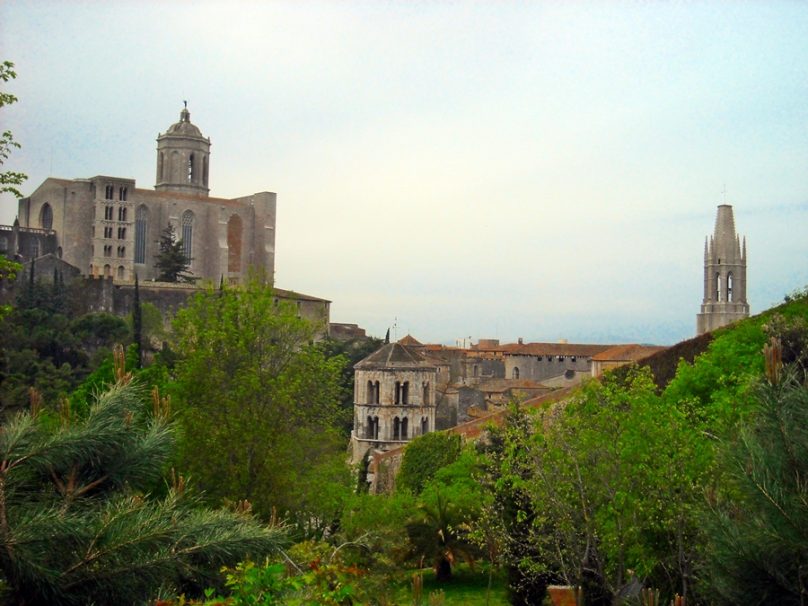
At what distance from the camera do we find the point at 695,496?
13.2m

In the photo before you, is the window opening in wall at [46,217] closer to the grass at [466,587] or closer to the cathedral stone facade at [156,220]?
the cathedral stone facade at [156,220]

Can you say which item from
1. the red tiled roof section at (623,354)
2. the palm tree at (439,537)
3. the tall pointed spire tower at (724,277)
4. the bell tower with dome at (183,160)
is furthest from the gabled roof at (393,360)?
the bell tower with dome at (183,160)

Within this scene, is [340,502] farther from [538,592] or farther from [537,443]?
[537,443]

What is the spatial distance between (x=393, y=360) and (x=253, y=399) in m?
31.8

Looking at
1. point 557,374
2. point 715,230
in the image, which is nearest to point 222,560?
point 557,374

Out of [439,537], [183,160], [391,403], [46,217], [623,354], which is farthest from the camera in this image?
[183,160]

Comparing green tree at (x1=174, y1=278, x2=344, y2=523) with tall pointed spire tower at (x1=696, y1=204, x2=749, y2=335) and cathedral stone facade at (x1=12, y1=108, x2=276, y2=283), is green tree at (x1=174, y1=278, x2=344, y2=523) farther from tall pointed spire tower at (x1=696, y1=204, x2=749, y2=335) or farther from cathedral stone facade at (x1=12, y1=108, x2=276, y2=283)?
tall pointed spire tower at (x1=696, y1=204, x2=749, y2=335)

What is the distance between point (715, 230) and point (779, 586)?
83.9m

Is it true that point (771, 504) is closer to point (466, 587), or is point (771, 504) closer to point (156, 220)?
point (466, 587)

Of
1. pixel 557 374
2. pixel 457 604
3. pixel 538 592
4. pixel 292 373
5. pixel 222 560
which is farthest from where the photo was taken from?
pixel 557 374

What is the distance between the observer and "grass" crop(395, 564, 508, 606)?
72.0 ft

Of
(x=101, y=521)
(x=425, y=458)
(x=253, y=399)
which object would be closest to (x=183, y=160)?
(x=425, y=458)

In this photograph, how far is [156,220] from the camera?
87.4 metres

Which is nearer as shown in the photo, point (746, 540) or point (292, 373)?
point (746, 540)
